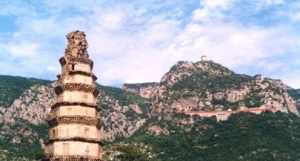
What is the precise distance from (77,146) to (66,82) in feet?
17.4

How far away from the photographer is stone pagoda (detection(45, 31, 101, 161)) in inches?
2141

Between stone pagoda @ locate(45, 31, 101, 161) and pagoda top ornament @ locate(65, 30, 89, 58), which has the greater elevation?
pagoda top ornament @ locate(65, 30, 89, 58)

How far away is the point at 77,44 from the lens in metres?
58.1

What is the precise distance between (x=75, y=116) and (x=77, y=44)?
6.91 meters

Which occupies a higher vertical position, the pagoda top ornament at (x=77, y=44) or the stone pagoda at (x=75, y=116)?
the pagoda top ornament at (x=77, y=44)

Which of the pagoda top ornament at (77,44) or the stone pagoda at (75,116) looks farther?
the pagoda top ornament at (77,44)

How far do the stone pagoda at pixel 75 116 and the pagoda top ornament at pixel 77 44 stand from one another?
1.34 ft

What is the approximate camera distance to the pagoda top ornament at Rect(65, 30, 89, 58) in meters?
57.9

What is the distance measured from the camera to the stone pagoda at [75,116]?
54375 mm

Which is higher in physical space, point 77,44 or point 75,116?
point 77,44

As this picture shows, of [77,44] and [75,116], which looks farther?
[77,44]

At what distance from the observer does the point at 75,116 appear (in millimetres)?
54438

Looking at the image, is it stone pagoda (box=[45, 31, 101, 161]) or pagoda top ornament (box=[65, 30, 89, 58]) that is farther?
pagoda top ornament (box=[65, 30, 89, 58])

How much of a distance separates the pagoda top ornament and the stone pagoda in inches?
16.1
